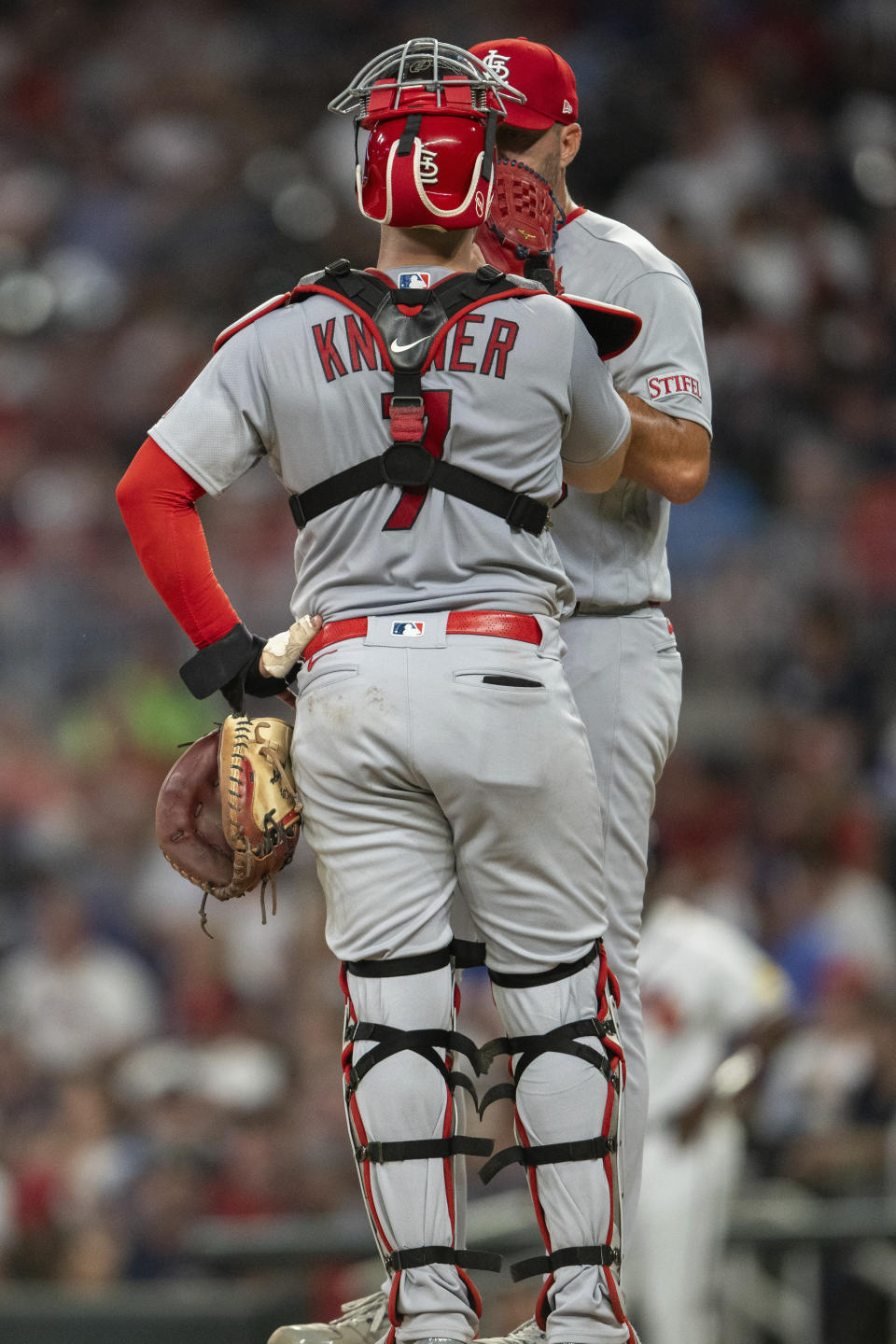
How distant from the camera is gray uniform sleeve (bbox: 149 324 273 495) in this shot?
10.8ft

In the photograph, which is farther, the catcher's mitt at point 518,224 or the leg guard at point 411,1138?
the catcher's mitt at point 518,224

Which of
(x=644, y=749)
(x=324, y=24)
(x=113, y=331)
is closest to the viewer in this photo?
(x=644, y=749)

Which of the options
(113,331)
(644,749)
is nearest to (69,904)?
(113,331)

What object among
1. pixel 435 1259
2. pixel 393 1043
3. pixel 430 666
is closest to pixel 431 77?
pixel 430 666

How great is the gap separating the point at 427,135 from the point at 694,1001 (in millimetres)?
5316

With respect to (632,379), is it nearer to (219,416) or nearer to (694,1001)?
(219,416)

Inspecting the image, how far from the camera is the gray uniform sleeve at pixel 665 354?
3805mm

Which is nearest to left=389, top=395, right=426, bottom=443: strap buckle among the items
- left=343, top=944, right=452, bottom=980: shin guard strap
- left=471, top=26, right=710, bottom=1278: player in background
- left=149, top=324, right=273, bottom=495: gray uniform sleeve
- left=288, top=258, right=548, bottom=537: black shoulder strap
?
left=288, top=258, right=548, bottom=537: black shoulder strap

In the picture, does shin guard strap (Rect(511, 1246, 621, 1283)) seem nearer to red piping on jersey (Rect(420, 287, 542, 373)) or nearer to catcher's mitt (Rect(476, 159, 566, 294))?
red piping on jersey (Rect(420, 287, 542, 373))

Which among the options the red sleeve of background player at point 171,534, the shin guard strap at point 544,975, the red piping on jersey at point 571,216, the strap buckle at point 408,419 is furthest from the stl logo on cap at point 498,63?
the shin guard strap at point 544,975

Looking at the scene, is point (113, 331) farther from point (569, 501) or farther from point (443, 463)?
point (443, 463)

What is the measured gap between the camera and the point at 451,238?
3.36 m

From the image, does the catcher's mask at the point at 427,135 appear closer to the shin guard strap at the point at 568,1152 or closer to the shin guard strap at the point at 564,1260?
the shin guard strap at the point at 568,1152

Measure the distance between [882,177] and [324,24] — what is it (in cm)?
391
